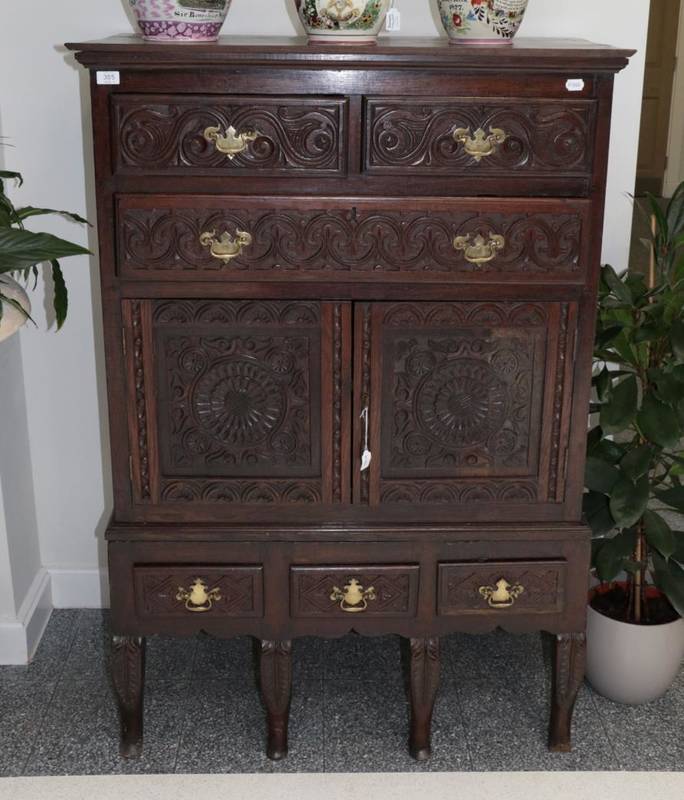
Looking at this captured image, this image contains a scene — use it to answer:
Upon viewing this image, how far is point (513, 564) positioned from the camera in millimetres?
2066

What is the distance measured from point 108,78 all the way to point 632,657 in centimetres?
154

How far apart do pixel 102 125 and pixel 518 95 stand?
2.29 feet

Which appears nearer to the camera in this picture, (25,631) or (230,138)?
(230,138)

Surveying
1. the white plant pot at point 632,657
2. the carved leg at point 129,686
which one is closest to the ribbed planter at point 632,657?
the white plant pot at point 632,657

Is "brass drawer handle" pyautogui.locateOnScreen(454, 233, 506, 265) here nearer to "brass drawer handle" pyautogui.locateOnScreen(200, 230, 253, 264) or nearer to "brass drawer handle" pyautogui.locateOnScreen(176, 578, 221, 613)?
"brass drawer handle" pyautogui.locateOnScreen(200, 230, 253, 264)

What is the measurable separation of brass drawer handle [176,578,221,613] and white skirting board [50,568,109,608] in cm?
68

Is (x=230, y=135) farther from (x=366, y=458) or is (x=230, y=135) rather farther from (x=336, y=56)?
(x=366, y=458)

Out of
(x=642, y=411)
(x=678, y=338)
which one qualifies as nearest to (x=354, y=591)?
(x=642, y=411)

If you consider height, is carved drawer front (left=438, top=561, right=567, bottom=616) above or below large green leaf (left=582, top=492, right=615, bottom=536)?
below

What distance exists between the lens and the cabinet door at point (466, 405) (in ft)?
6.40

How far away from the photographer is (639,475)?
7.09ft

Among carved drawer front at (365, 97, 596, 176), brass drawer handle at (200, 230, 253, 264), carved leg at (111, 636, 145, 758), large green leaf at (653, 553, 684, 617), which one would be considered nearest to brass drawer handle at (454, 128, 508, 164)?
carved drawer front at (365, 97, 596, 176)

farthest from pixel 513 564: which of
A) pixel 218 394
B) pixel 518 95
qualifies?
pixel 518 95

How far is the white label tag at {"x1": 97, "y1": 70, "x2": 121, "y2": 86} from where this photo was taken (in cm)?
180
